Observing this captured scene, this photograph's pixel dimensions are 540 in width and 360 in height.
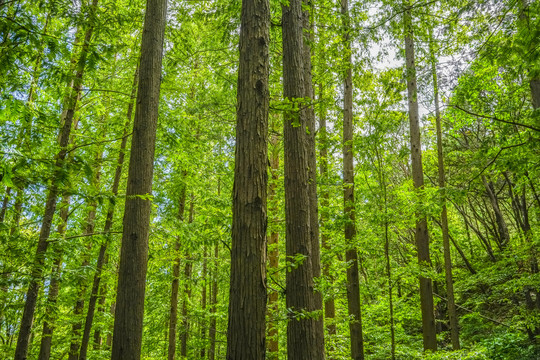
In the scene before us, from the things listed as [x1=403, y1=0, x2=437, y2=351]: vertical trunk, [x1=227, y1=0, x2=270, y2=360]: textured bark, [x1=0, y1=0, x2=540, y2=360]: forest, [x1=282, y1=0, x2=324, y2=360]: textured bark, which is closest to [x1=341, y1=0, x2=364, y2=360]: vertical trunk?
[x1=0, y1=0, x2=540, y2=360]: forest

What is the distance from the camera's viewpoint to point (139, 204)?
500 cm

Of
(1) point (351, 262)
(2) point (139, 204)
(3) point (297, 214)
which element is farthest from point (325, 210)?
(2) point (139, 204)

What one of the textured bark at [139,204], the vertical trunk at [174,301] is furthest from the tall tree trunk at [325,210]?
the vertical trunk at [174,301]

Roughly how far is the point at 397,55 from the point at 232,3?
5992 mm

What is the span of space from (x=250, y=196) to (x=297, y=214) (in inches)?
91.2

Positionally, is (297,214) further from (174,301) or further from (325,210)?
(174,301)

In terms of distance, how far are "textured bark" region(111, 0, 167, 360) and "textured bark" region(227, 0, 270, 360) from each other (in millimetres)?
1822

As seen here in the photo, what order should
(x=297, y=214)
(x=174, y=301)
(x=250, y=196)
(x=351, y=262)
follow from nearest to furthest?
(x=250, y=196), (x=297, y=214), (x=351, y=262), (x=174, y=301)

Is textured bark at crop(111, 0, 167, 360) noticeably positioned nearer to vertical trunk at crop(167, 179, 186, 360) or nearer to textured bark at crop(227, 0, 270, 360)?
textured bark at crop(227, 0, 270, 360)

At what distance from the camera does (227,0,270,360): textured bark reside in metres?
2.80

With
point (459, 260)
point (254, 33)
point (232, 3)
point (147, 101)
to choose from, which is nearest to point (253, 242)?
point (254, 33)

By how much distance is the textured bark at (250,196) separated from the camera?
2801 millimetres

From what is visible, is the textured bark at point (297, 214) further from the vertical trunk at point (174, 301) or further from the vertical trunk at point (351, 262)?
the vertical trunk at point (174, 301)

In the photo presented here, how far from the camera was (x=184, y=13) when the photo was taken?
6.94 m
